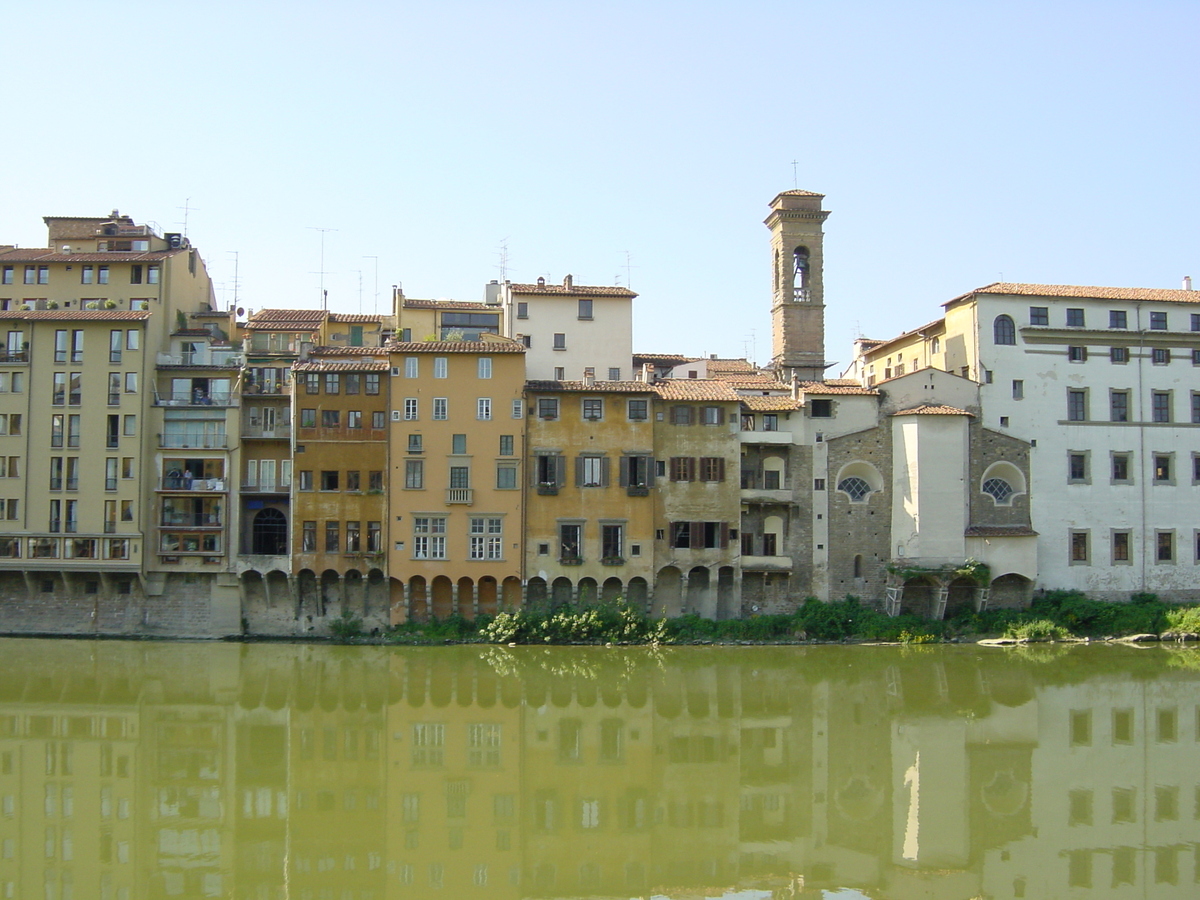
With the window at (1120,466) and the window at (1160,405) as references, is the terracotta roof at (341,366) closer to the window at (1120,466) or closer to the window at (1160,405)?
the window at (1120,466)

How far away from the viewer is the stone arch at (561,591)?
42.9 m

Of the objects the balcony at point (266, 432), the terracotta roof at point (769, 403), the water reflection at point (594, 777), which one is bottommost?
the water reflection at point (594, 777)

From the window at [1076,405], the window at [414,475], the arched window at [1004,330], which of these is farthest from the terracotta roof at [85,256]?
the window at [1076,405]

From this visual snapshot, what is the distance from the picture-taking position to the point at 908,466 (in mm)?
43594

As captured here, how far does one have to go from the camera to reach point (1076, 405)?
46.0 meters

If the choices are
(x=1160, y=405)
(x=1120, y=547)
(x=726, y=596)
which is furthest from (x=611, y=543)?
(x=1160, y=405)

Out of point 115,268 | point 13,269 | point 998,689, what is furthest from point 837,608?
point 13,269

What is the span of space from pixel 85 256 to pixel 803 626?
3124 cm

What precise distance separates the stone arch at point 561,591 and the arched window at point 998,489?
1650 cm

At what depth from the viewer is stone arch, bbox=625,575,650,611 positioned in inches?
1700

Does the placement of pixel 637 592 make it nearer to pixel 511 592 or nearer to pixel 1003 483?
pixel 511 592

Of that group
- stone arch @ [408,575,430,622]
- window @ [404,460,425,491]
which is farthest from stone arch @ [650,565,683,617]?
window @ [404,460,425,491]

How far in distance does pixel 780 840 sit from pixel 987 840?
12.7 feet

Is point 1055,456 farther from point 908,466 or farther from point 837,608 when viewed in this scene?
point 837,608
